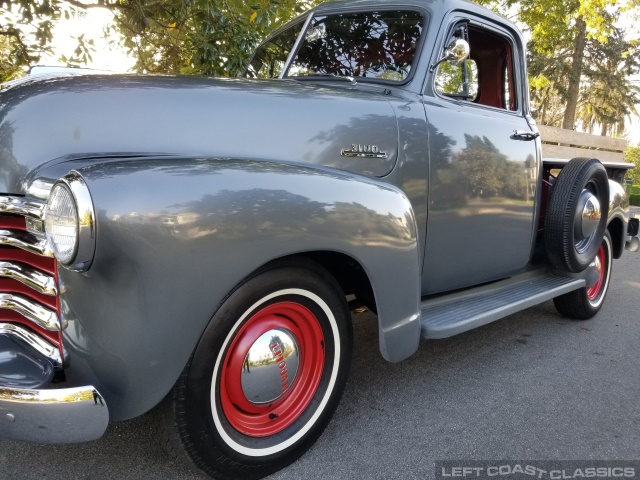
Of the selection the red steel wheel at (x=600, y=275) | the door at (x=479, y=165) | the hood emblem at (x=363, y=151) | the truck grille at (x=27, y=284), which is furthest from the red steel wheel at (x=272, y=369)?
the red steel wheel at (x=600, y=275)

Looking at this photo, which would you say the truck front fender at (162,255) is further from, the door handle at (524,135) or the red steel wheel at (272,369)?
the door handle at (524,135)

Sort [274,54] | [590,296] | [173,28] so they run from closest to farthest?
[274,54] → [590,296] → [173,28]

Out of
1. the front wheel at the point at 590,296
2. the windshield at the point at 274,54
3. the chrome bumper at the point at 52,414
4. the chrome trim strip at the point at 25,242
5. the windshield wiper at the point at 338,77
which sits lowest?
the front wheel at the point at 590,296

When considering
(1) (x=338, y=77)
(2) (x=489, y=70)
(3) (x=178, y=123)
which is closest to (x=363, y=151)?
(1) (x=338, y=77)

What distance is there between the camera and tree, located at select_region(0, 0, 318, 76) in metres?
5.49

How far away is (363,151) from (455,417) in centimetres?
127

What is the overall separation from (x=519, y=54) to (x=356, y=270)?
6.69 feet

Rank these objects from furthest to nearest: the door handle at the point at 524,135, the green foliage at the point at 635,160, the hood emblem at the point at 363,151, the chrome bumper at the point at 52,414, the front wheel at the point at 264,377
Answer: the green foliage at the point at 635,160, the door handle at the point at 524,135, the hood emblem at the point at 363,151, the front wheel at the point at 264,377, the chrome bumper at the point at 52,414

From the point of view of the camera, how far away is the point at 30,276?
1557 millimetres

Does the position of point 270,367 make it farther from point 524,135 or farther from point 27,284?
point 524,135

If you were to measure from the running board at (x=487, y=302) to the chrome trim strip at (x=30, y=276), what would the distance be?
57.6 inches

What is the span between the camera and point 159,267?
1.44 metres

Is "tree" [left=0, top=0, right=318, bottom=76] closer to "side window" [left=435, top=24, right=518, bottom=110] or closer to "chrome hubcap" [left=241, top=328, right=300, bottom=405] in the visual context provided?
"side window" [left=435, top=24, right=518, bottom=110]

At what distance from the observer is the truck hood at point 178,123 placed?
1744 millimetres
